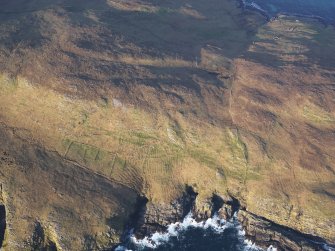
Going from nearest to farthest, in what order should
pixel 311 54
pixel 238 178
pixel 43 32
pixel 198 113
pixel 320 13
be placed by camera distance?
pixel 238 178, pixel 198 113, pixel 43 32, pixel 311 54, pixel 320 13

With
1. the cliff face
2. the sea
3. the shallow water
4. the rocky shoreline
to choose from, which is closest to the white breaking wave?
the sea

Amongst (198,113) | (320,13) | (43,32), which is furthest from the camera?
(320,13)

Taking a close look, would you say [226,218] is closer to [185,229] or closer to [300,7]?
[185,229]

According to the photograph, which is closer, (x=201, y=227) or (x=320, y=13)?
(x=201, y=227)

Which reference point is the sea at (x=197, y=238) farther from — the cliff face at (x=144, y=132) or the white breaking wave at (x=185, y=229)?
the cliff face at (x=144, y=132)

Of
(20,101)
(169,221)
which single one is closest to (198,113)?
(169,221)

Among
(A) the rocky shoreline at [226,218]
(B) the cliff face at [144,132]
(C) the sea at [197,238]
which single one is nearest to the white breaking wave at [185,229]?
(C) the sea at [197,238]

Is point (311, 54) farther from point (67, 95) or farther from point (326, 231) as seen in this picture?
point (67, 95)
